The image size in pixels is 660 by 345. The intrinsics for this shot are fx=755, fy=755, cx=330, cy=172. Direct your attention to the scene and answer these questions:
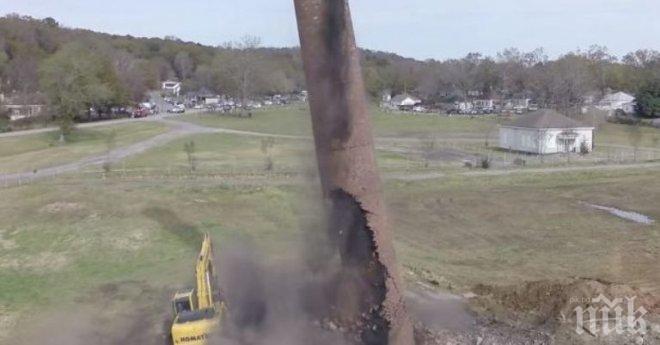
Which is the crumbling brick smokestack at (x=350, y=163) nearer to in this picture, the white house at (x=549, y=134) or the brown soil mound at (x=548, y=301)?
the brown soil mound at (x=548, y=301)

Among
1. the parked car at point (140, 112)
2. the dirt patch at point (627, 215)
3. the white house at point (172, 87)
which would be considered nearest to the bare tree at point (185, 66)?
the white house at point (172, 87)

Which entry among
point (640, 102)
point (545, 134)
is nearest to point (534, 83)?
point (640, 102)

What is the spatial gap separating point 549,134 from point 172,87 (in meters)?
138

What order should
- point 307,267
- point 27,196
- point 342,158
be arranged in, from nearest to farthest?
point 342,158 → point 307,267 → point 27,196

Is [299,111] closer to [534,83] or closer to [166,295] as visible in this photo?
[166,295]

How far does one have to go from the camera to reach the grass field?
71.5 feet

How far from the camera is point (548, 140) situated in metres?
62.2

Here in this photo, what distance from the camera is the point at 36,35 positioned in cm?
15000

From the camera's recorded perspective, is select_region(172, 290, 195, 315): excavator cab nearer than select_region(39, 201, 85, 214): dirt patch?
Yes

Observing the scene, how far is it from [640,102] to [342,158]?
97.4m

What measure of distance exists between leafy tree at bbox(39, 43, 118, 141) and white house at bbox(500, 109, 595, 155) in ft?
134

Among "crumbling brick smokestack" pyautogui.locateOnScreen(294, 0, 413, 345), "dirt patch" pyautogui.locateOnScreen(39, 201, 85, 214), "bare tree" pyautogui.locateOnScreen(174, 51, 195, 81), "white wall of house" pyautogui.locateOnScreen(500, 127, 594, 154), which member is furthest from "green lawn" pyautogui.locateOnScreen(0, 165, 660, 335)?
"bare tree" pyautogui.locateOnScreen(174, 51, 195, 81)

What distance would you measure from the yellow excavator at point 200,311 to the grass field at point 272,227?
2174 millimetres

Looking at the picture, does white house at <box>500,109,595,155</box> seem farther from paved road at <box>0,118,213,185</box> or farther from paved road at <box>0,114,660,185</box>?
paved road at <box>0,118,213,185</box>
